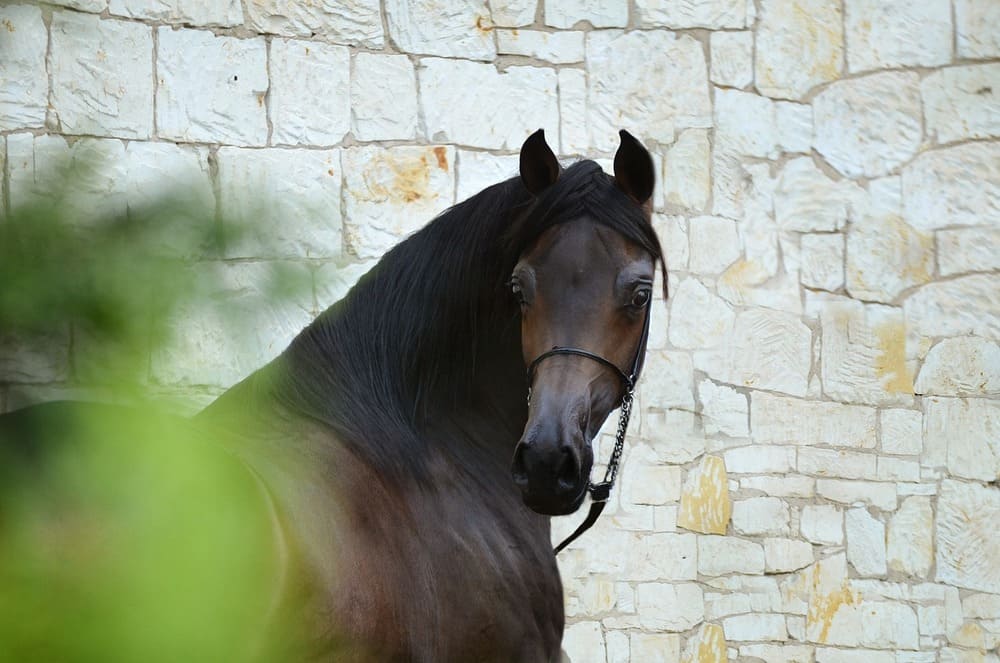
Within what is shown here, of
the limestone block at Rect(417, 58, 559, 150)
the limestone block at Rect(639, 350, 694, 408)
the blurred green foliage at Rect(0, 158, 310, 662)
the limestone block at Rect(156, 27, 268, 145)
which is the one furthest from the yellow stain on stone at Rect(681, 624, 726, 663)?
the blurred green foliage at Rect(0, 158, 310, 662)

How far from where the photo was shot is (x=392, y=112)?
4.16 metres

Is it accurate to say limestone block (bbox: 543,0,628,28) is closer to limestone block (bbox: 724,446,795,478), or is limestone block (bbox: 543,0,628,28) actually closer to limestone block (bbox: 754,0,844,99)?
limestone block (bbox: 754,0,844,99)

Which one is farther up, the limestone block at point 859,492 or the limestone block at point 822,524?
the limestone block at point 859,492

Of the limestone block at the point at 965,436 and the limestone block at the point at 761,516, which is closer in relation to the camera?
the limestone block at the point at 761,516

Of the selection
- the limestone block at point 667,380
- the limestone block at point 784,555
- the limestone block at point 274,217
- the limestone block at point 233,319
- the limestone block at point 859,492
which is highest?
the limestone block at point 274,217

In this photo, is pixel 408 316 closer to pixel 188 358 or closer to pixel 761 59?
pixel 188 358

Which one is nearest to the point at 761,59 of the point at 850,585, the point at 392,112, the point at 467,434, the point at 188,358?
the point at 392,112

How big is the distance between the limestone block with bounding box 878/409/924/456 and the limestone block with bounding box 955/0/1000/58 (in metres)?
1.49

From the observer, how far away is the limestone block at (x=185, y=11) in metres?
3.87

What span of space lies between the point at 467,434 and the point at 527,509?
0.20 meters

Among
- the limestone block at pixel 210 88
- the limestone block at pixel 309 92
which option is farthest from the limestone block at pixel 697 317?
the limestone block at pixel 210 88

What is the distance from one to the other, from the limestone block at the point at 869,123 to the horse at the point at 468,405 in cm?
243

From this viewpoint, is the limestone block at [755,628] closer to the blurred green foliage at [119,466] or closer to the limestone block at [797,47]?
the limestone block at [797,47]

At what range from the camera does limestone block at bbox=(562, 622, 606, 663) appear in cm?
420
